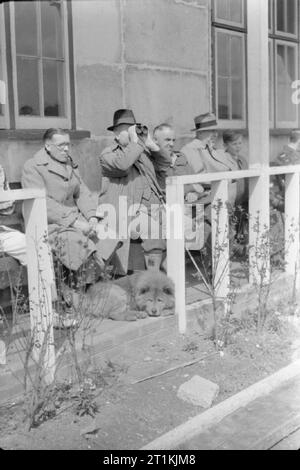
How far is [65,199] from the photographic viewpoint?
17.5ft

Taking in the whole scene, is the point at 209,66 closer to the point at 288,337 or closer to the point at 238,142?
the point at 238,142

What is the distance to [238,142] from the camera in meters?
7.49

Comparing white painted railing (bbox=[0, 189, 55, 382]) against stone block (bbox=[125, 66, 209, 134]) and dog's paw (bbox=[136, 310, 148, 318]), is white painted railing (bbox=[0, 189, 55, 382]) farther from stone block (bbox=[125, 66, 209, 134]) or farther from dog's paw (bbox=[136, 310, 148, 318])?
stone block (bbox=[125, 66, 209, 134])

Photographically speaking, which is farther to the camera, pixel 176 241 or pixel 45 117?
pixel 45 117

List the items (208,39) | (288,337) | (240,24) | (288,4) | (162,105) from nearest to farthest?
(288,337), (162,105), (208,39), (240,24), (288,4)

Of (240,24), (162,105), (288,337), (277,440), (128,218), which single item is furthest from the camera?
(240,24)

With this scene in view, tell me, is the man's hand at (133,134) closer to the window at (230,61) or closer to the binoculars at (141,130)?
the binoculars at (141,130)

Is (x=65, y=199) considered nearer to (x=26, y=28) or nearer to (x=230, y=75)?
(x=26, y=28)

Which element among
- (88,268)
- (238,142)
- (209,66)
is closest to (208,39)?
(209,66)

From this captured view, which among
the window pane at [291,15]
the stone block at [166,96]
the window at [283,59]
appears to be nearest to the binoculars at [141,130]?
the stone block at [166,96]

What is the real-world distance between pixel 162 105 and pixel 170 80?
1.10 ft

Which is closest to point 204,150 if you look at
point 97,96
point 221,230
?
point 97,96

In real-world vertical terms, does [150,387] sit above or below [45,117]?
below

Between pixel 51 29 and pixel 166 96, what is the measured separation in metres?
1.71
